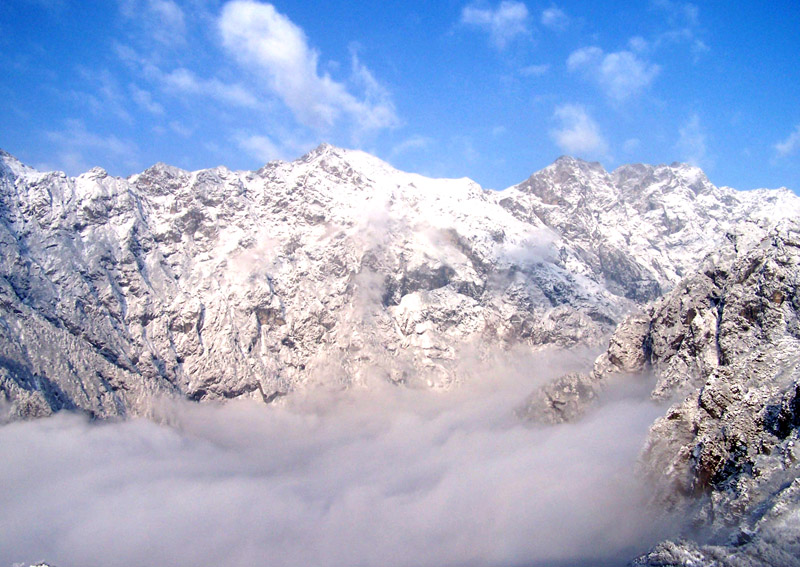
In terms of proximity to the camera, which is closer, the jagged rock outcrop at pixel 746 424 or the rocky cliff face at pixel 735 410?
the jagged rock outcrop at pixel 746 424

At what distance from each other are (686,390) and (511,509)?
9529cm

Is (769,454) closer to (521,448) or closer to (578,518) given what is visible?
(578,518)

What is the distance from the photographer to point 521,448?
192 metres

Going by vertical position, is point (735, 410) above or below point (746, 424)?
above

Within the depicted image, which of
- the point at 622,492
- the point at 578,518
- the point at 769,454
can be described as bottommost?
the point at 578,518

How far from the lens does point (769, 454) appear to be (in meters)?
34.7

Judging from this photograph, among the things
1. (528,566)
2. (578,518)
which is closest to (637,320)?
(578,518)

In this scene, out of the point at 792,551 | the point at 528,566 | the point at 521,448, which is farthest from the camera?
the point at 521,448

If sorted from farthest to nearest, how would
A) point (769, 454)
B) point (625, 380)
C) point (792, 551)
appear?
point (625, 380) → point (769, 454) → point (792, 551)

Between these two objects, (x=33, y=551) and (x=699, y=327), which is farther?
(x=33, y=551)

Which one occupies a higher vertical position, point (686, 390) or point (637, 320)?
point (637, 320)

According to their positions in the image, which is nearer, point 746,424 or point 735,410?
point 746,424

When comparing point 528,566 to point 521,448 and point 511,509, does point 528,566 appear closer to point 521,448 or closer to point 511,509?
point 511,509

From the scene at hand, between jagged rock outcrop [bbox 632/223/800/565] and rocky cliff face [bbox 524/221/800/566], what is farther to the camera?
rocky cliff face [bbox 524/221/800/566]
